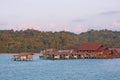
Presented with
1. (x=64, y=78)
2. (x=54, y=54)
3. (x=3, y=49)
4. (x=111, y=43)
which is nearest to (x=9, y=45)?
(x=3, y=49)

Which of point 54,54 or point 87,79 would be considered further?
point 54,54

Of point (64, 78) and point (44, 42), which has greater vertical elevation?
point (44, 42)

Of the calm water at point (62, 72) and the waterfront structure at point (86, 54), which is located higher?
the waterfront structure at point (86, 54)

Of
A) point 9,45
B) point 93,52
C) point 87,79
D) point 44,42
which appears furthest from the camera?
point 44,42

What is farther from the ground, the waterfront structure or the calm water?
the waterfront structure

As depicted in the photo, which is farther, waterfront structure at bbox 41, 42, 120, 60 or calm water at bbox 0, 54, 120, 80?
waterfront structure at bbox 41, 42, 120, 60

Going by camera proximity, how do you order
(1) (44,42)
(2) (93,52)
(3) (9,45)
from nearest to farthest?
(2) (93,52) < (3) (9,45) < (1) (44,42)

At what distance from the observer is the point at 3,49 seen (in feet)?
605

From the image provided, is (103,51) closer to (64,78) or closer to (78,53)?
(78,53)

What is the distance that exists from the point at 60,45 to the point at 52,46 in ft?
13.3

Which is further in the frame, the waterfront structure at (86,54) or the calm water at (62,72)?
the waterfront structure at (86,54)

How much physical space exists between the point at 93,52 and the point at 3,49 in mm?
76448

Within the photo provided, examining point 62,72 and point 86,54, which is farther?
point 86,54

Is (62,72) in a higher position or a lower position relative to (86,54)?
lower
